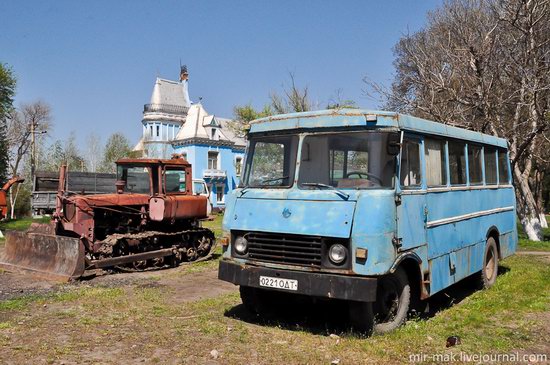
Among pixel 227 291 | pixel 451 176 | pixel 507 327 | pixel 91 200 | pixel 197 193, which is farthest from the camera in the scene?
pixel 197 193

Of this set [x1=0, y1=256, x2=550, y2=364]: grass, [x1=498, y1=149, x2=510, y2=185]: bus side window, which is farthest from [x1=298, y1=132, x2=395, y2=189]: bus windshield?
[x1=498, y1=149, x2=510, y2=185]: bus side window

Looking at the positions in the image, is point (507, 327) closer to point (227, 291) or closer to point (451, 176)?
point (451, 176)

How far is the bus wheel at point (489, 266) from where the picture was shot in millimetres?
9492

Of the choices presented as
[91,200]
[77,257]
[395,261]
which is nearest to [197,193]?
[91,200]

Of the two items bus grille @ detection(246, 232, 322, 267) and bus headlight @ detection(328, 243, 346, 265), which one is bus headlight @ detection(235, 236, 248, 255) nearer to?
bus grille @ detection(246, 232, 322, 267)

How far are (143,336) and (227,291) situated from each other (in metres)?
3.11

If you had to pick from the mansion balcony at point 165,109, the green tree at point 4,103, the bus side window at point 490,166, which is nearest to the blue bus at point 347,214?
the bus side window at point 490,166

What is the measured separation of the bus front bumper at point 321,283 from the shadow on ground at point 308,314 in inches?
31.3

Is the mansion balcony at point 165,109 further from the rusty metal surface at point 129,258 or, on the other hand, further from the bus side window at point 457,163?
the bus side window at point 457,163

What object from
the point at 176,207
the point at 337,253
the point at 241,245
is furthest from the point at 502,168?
the point at 176,207

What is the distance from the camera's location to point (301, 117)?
692cm

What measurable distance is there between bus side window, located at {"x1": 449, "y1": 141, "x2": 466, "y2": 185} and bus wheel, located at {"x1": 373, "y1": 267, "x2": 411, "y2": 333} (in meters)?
2.29

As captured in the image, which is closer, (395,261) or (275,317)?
(395,261)

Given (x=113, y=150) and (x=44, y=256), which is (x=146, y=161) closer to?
(x=44, y=256)
